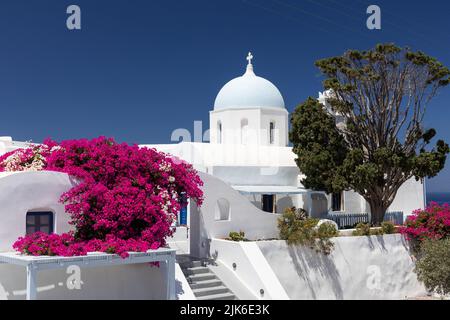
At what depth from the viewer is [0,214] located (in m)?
12.8

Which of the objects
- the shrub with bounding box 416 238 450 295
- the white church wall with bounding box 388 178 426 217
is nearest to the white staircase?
the shrub with bounding box 416 238 450 295

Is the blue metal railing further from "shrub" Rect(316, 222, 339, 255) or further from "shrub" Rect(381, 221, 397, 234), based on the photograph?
"shrub" Rect(316, 222, 339, 255)

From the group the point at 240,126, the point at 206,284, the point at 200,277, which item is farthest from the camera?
the point at 240,126

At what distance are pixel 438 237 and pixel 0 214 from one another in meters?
16.7

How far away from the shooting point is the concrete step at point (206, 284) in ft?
50.4

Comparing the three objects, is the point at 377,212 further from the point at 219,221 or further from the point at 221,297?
the point at 221,297

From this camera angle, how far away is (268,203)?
2534 cm

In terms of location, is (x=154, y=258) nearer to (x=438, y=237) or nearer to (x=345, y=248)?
(x=345, y=248)

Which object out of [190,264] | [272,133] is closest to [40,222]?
[190,264]

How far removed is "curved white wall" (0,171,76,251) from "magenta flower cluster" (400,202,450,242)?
1438 centimetres

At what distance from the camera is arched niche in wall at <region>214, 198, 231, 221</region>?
18.9 metres

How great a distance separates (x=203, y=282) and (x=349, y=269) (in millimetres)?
6468

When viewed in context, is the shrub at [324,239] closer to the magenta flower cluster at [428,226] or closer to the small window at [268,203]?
the magenta flower cluster at [428,226]
